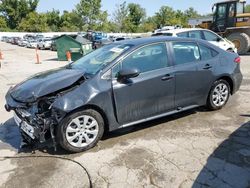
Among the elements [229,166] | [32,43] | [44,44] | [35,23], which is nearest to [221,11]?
[229,166]

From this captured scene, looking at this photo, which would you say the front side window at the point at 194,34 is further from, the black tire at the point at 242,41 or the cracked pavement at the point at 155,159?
the cracked pavement at the point at 155,159

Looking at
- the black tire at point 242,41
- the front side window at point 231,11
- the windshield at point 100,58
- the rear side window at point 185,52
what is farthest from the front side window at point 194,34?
the windshield at point 100,58

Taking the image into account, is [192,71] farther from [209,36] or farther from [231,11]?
[231,11]

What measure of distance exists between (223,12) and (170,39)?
41.6 ft

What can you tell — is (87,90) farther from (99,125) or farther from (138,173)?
(138,173)

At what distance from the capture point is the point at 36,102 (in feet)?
13.4

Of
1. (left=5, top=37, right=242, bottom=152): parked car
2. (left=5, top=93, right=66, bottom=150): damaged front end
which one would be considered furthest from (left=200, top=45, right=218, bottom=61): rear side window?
(left=5, top=93, right=66, bottom=150): damaged front end

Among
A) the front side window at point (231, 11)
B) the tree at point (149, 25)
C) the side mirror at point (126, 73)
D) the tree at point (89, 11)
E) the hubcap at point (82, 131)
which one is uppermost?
the tree at point (89, 11)

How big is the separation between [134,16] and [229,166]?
197ft

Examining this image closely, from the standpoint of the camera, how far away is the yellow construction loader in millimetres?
15453

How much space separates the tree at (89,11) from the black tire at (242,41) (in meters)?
40.3

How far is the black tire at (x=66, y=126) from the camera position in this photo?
13.1 feet

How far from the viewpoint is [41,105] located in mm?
4105

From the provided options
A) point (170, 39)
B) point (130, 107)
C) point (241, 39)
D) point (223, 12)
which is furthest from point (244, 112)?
point (223, 12)
